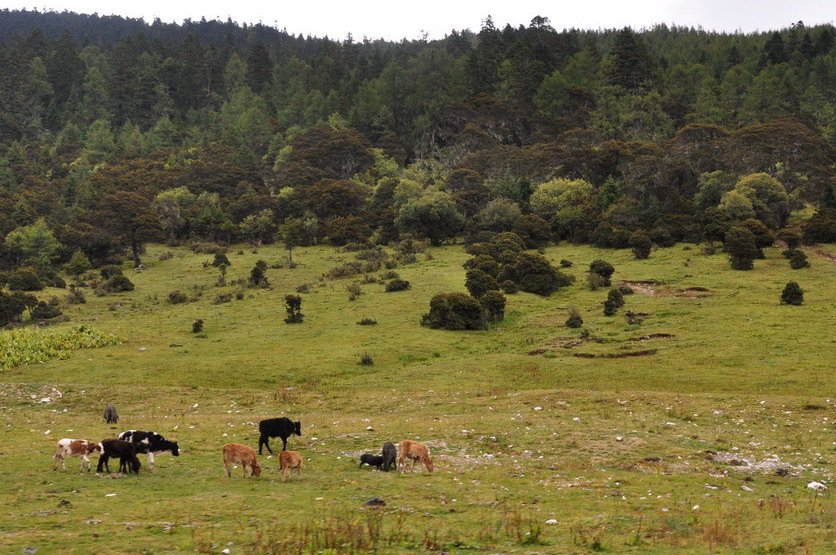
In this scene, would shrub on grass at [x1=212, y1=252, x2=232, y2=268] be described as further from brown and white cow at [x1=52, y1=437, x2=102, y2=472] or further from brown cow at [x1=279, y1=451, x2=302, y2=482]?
brown cow at [x1=279, y1=451, x2=302, y2=482]

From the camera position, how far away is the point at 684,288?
5944 cm

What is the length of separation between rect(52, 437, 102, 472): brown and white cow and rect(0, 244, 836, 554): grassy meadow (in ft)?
1.36

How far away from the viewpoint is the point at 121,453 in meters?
18.9

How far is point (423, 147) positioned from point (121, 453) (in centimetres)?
12989

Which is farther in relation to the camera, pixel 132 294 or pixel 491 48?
pixel 491 48

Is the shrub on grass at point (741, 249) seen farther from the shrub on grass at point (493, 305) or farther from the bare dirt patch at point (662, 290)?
the shrub on grass at point (493, 305)

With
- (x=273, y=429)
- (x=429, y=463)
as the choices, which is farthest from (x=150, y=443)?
(x=429, y=463)

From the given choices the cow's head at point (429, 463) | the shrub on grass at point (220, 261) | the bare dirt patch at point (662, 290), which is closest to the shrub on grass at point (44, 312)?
the shrub on grass at point (220, 261)

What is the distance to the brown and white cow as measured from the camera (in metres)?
19.3

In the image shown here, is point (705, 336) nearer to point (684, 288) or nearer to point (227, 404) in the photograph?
point (684, 288)

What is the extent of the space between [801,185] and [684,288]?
40.8m

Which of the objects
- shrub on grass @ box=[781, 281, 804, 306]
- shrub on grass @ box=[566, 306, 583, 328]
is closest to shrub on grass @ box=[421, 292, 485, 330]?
shrub on grass @ box=[566, 306, 583, 328]

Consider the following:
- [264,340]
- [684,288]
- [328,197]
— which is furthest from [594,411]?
[328,197]

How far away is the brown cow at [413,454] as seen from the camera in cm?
→ 1973
